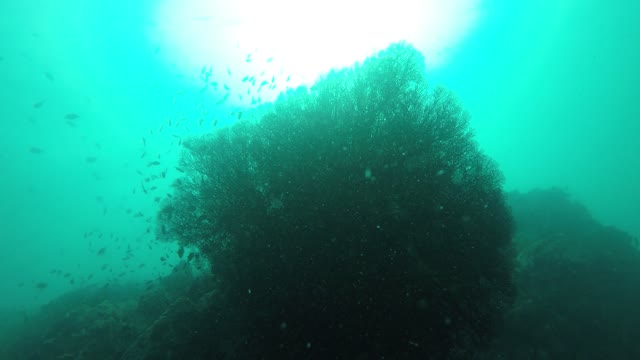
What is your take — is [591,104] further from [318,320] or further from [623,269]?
[318,320]

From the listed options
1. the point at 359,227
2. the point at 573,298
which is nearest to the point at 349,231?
the point at 359,227

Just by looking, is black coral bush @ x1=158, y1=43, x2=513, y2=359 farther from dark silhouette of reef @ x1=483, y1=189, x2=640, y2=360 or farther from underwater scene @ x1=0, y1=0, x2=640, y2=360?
dark silhouette of reef @ x1=483, y1=189, x2=640, y2=360

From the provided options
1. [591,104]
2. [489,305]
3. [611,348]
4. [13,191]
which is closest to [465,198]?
[489,305]

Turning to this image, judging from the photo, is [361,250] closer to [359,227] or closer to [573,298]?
[359,227]

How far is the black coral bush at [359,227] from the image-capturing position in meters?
5.60

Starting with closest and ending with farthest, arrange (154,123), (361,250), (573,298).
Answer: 1. (361,250)
2. (573,298)
3. (154,123)

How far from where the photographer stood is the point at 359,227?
5832 mm

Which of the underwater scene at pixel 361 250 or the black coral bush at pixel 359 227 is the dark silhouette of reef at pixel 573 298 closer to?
the underwater scene at pixel 361 250

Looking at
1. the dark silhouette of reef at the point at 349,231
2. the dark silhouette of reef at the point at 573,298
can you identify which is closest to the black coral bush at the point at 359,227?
the dark silhouette of reef at the point at 349,231

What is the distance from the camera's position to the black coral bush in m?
5.60

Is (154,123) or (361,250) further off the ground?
(154,123)

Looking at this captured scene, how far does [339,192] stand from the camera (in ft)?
19.8

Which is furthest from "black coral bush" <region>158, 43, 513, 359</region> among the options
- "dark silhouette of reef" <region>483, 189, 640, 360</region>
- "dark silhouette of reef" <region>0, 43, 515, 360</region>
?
"dark silhouette of reef" <region>483, 189, 640, 360</region>

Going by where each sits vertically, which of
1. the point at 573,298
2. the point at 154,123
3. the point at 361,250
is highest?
the point at 154,123
